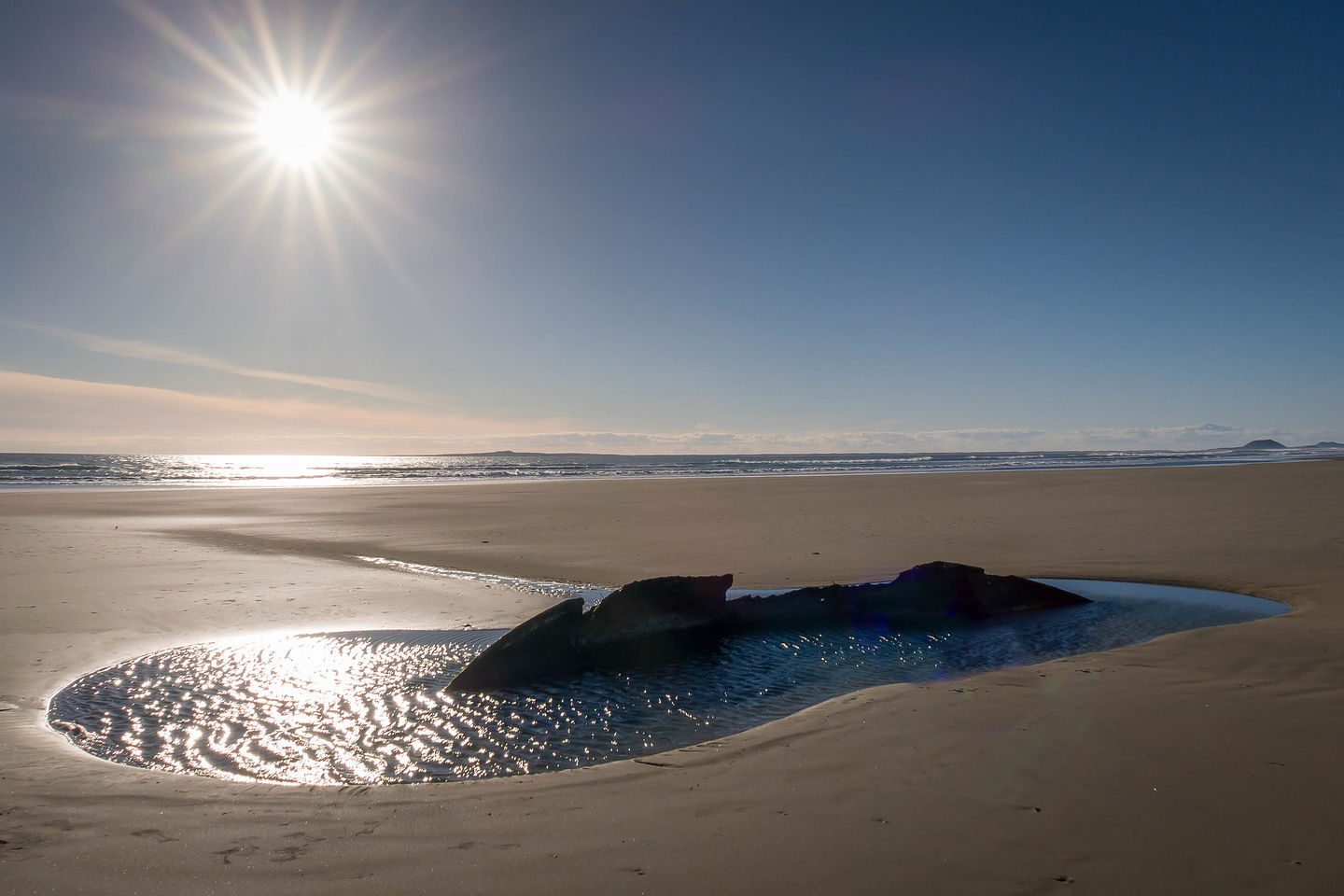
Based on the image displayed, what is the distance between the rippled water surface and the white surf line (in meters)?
2.43

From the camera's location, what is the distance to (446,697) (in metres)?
5.84

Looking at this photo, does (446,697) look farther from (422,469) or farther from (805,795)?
(422,469)

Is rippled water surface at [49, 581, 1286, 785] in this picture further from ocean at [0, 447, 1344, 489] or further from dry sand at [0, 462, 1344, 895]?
ocean at [0, 447, 1344, 489]

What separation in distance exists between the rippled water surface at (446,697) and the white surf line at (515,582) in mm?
2434

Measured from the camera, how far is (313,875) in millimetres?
3160

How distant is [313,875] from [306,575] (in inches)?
375

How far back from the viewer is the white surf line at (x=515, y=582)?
10.6 metres

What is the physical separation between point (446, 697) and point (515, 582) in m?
5.63

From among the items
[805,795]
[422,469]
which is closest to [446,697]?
[805,795]

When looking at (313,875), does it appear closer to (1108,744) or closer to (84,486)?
(1108,744)

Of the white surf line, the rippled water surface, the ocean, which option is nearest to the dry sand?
the rippled water surface

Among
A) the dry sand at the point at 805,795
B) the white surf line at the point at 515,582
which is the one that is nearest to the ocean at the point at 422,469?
the white surf line at the point at 515,582

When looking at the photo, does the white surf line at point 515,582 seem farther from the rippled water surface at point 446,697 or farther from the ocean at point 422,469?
the ocean at point 422,469

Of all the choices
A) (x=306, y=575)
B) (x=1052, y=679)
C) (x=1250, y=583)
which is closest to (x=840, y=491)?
(x=1250, y=583)
